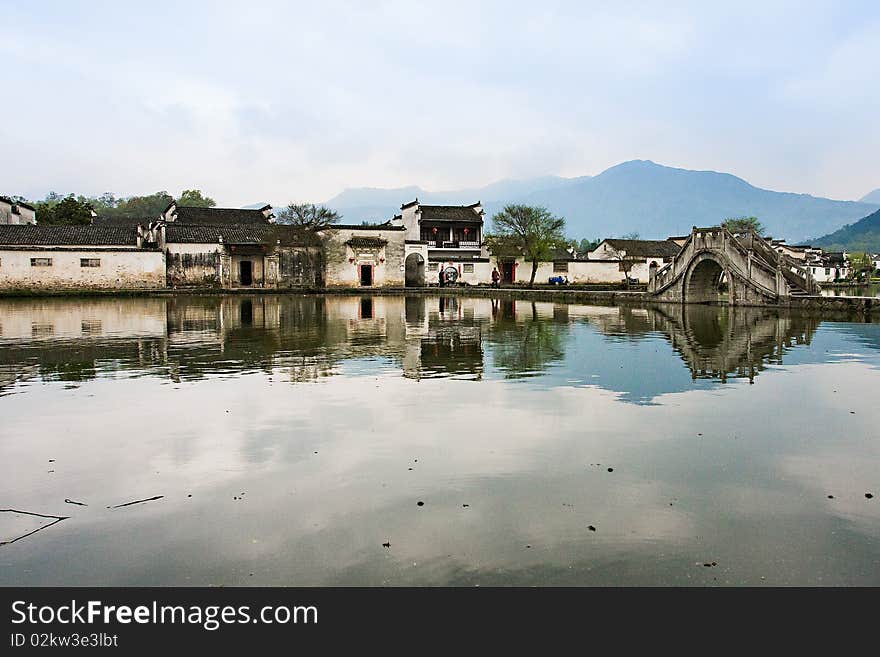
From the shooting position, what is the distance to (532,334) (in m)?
17.4

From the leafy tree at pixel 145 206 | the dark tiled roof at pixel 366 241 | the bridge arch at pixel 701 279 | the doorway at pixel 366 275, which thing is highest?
the leafy tree at pixel 145 206

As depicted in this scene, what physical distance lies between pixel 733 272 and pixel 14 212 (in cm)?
5058

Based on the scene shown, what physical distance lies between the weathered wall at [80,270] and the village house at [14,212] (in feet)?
28.9

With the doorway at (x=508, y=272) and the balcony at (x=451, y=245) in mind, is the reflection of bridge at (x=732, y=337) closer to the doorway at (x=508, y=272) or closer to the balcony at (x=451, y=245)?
the doorway at (x=508, y=272)

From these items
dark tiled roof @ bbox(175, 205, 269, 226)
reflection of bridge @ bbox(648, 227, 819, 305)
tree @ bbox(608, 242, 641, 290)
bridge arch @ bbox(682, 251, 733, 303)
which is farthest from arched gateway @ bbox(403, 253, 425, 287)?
bridge arch @ bbox(682, 251, 733, 303)

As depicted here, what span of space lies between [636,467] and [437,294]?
38.3m

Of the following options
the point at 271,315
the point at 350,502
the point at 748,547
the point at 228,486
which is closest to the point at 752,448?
the point at 748,547

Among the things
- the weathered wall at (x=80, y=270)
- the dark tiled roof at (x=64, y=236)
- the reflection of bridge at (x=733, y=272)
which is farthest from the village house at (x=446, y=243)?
the reflection of bridge at (x=733, y=272)

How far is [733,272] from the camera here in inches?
1072

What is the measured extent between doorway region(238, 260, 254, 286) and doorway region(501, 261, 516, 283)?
69.0 ft

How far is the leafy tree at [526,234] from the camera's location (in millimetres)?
56188
